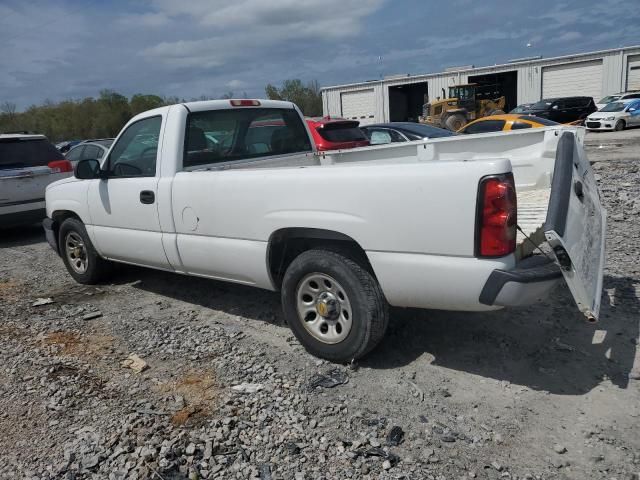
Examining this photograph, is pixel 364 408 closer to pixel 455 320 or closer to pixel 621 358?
pixel 455 320

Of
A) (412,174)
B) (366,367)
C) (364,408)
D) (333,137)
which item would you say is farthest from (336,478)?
(333,137)

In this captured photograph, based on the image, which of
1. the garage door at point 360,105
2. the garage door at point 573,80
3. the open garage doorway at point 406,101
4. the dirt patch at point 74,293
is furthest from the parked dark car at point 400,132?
the garage door at point 360,105

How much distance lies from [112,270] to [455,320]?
13.0 feet

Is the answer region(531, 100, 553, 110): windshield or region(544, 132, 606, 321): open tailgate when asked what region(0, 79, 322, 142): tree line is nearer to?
region(531, 100, 553, 110): windshield

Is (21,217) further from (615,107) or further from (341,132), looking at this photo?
(615,107)

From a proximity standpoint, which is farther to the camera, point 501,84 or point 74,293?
point 501,84

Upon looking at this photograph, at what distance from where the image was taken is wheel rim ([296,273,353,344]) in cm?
378

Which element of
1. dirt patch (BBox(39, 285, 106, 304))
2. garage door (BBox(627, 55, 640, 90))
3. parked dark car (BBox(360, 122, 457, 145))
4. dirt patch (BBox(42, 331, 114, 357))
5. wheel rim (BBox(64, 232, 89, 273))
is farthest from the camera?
garage door (BBox(627, 55, 640, 90))

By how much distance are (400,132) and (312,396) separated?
9.12m

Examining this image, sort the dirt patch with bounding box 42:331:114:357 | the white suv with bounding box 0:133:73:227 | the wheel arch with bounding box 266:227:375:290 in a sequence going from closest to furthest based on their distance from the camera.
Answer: the wheel arch with bounding box 266:227:375:290 → the dirt patch with bounding box 42:331:114:357 → the white suv with bounding box 0:133:73:227

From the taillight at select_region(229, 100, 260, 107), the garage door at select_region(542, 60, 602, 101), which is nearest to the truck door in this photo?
the taillight at select_region(229, 100, 260, 107)

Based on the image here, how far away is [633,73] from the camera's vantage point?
40.6 m

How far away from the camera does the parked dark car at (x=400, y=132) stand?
1161cm

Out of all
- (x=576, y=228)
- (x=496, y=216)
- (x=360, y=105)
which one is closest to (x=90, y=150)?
(x=496, y=216)
